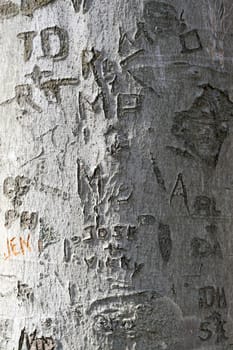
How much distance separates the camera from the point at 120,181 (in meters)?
1.02

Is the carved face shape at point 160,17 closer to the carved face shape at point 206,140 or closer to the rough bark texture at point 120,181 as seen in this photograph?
the rough bark texture at point 120,181

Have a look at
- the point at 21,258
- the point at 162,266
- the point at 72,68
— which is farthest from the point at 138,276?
the point at 72,68

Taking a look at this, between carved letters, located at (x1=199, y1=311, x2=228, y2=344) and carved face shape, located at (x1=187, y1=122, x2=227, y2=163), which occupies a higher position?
carved face shape, located at (x1=187, y1=122, x2=227, y2=163)

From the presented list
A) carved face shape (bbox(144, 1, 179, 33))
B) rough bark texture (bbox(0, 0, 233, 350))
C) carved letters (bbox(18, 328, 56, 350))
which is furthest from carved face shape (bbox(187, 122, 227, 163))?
carved letters (bbox(18, 328, 56, 350))

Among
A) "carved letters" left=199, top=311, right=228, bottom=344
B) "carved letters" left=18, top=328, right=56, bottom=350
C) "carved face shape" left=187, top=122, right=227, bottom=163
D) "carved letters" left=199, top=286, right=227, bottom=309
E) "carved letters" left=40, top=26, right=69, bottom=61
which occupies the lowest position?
"carved letters" left=18, top=328, right=56, bottom=350

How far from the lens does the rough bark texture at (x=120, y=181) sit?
1.01m

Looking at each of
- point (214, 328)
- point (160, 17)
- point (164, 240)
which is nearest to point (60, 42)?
point (160, 17)

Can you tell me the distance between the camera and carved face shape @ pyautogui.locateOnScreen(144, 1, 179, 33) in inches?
40.4

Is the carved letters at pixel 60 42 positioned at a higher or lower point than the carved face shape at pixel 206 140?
higher

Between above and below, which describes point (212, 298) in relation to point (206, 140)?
below

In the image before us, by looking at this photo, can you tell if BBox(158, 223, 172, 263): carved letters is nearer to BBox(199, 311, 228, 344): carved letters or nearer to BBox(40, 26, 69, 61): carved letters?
BBox(199, 311, 228, 344): carved letters

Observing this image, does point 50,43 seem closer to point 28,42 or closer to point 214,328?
point 28,42

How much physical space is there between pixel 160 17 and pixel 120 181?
199 millimetres

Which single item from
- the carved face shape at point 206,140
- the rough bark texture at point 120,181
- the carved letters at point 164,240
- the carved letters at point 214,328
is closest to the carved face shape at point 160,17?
the rough bark texture at point 120,181
